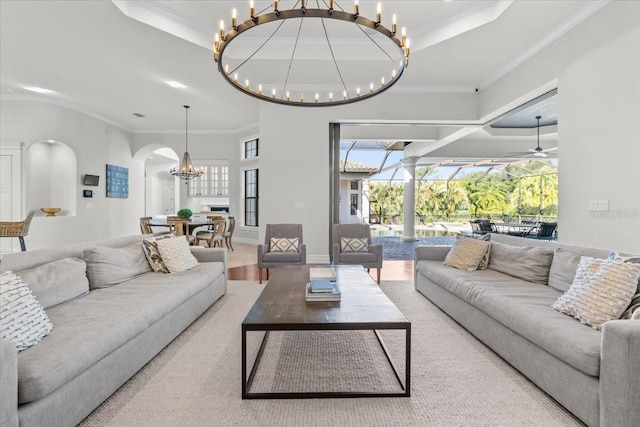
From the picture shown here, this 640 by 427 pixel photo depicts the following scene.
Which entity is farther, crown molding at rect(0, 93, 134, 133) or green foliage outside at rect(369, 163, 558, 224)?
green foliage outside at rect(369, 163, 558, 224)

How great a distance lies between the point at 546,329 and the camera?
6.23ft

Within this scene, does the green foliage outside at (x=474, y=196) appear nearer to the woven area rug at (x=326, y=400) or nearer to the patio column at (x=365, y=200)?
the patio column at (x=365, y=200)

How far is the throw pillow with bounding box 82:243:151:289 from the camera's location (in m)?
2.67

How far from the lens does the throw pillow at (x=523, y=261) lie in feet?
9.66

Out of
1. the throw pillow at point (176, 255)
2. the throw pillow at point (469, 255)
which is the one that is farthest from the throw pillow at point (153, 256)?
the throw pillow at point (469, 255)

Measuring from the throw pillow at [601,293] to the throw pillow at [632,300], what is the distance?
25 mm

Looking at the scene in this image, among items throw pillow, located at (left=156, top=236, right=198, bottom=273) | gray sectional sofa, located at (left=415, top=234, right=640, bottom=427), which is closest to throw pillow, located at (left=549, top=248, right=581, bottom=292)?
gray sectional sofa, located at (left=415, top=234, right=640, bottom=427)

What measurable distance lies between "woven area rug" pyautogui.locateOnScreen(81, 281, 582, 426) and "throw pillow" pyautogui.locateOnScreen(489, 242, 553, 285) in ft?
2.88

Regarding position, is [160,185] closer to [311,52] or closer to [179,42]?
[179,42]

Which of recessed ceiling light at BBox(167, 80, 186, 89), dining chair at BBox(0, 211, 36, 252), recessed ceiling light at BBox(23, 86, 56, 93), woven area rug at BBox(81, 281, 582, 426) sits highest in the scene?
recessed ceiling light at BBox(23, 86, 56, 93)

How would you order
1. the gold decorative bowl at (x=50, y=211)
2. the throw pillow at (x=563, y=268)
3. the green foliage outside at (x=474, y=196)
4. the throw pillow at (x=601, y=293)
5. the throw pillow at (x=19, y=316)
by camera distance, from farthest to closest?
1. the green foliage outside at (x=474, y=196)
2. the gold decorative bowl at (x=50, y=211)
3. the throw pillow at (x=563, y=268)
4. the throw pillow at (x=601, y=293)
5. the throw pillow at (x=19, y=316)

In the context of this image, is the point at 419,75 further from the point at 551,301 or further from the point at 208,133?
the point at 208,133

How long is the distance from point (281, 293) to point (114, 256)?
1.57 m

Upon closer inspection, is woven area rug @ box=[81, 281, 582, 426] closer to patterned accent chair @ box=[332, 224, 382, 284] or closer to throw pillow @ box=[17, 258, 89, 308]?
throw pillow @ box=[17, 258, 89, 308]
